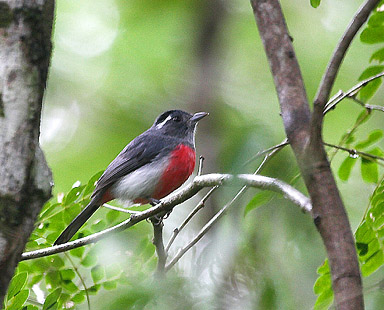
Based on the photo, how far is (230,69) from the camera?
11.4 meters

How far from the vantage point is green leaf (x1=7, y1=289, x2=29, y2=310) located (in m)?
2.87

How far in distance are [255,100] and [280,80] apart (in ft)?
27.2

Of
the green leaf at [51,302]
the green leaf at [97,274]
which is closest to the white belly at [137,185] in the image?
the green leaf at [97,274]

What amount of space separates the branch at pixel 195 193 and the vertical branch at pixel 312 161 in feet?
0.23

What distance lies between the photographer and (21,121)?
195 centimetres

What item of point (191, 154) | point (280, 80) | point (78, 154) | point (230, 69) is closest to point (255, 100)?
point (230, 69)

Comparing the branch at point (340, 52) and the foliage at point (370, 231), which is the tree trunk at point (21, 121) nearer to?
the branch at point (340, 52)

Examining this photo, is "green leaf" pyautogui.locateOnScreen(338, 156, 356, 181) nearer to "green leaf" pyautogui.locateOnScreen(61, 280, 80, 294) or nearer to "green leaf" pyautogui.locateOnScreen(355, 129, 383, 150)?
"green leaf" pyautogui.locateOnScreen(355, 129, 383, 150)

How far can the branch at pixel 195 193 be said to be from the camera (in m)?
1.75

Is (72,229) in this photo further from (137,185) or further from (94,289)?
(137,185)

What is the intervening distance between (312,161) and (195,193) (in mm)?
1419

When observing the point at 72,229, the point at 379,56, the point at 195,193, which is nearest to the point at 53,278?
the point at 72,229

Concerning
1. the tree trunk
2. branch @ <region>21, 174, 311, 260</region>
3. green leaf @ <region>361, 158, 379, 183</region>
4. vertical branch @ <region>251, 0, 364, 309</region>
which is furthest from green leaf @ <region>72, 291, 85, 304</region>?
green leaf @ <region>361, 158, 379, 183</region>

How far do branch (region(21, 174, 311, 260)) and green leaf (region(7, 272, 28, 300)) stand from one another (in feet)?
0.29
